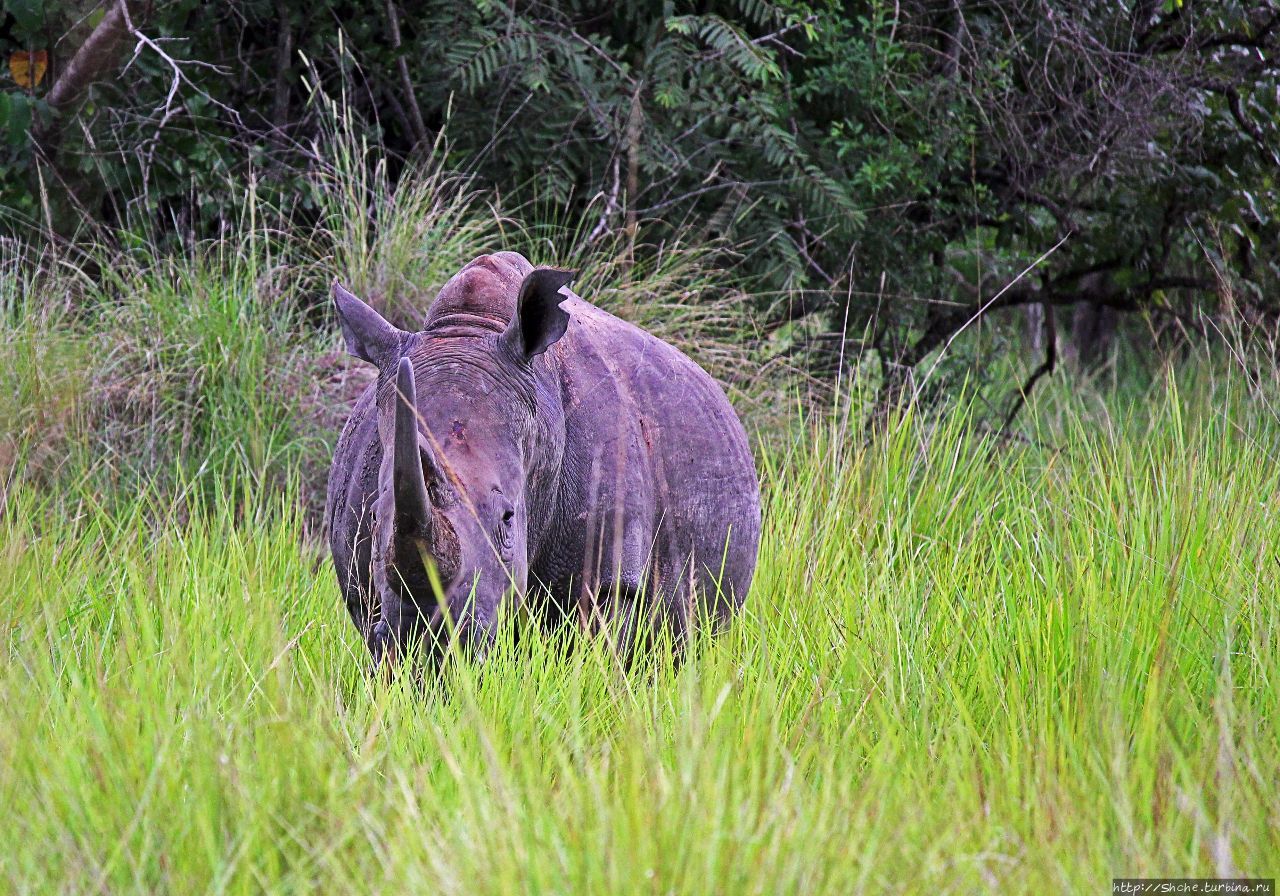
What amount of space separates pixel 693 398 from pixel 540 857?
164cm

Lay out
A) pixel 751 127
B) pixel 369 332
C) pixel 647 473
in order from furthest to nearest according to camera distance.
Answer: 1. pixel 751 127
2. pixel 647 473
3. pixel 369 332

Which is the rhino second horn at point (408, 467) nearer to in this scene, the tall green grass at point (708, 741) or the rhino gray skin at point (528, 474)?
the rhino gray skin at point (528, 474)

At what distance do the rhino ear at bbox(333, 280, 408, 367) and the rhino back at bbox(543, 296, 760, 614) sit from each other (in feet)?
1.14

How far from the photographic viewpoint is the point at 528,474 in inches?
116

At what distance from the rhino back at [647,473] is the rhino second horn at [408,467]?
22.3 inches

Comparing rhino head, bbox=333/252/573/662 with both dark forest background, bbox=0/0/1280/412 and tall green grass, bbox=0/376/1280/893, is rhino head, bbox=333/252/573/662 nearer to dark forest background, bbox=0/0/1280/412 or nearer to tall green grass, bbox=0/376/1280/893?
tall green grass, bbox=0/376/1280/893

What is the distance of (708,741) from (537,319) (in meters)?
0.93

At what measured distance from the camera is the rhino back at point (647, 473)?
3127mm

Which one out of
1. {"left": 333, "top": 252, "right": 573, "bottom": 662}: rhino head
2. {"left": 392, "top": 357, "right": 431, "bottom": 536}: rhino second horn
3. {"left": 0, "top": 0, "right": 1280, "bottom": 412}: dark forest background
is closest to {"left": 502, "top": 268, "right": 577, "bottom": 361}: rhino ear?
{"left": 333, "top": 252, "right": 573, "bottom": 662}: rhino head

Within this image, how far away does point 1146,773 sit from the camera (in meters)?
2.24

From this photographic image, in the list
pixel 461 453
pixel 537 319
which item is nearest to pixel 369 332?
pixel 537 319

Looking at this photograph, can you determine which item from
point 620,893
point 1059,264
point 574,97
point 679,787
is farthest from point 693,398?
point 1059,264

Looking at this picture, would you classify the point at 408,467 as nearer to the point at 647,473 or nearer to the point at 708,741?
the point at 708,741

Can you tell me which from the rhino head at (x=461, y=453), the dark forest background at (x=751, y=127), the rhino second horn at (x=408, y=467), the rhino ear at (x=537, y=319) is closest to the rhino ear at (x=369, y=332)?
the rhino head at (x=461, y=453)
